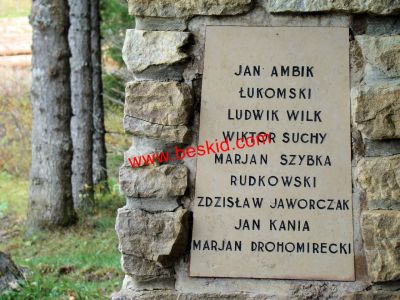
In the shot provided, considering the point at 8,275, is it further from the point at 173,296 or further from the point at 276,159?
the point at 276,159

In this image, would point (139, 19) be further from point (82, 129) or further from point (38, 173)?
point (82, 129)

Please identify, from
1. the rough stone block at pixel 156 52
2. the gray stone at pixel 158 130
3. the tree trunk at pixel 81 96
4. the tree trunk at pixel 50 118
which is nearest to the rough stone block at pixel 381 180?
the gray stone at pixel 158 130

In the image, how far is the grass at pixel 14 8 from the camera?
806 inches

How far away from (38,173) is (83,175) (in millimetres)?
1524

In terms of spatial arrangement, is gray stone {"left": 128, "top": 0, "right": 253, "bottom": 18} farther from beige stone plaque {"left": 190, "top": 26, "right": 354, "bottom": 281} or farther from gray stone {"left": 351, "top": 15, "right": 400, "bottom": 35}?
gray stone {"left": 351, "top": 15, "right": 400, "bottom": 35}

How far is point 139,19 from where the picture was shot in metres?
2.49

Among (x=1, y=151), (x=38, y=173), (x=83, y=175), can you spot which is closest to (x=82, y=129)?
(x=83, y=175)

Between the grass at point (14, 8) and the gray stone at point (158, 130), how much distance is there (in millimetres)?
19085

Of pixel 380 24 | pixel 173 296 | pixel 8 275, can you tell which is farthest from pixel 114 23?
pixel 173 296

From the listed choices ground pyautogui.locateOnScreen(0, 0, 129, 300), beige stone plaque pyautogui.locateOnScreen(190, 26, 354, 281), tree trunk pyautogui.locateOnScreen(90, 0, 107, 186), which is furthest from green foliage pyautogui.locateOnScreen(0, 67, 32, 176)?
beige stone plaque pyautogui.locateOnScreen(190, 26, 354, 281)

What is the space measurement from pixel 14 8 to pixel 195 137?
20911 mm

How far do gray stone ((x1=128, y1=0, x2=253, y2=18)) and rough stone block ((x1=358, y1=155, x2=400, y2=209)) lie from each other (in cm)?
80

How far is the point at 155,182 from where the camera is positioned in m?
2.42
